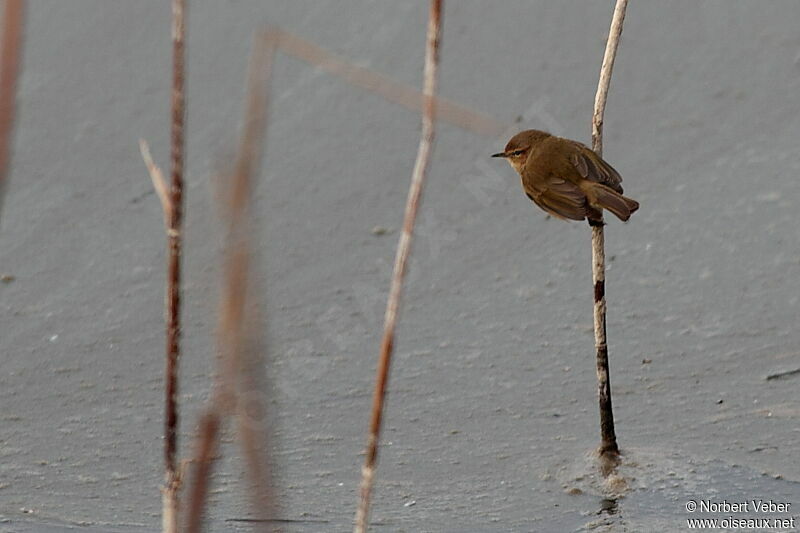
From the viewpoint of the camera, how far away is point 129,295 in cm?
427

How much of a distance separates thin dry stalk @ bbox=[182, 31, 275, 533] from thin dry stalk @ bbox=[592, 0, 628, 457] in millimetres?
1592

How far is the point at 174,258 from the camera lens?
4.87 feet

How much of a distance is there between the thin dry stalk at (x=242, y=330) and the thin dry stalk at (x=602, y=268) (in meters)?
1.59

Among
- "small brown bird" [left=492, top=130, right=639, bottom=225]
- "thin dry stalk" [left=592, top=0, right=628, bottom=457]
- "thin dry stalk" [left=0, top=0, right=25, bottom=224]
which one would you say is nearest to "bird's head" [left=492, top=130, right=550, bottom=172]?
"small brown bird" [left=492, top=130, right=639, bottom=225]

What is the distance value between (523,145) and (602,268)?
2.10 feet

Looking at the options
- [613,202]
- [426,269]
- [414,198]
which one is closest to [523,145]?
[613,202]

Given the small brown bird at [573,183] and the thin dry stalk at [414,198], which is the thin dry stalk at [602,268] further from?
the thin dry stalk at [414,198]

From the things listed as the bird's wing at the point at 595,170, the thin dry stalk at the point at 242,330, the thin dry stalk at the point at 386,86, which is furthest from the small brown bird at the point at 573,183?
the thin dry stalk at the point at 242,330

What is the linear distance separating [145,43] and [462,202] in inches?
66.2

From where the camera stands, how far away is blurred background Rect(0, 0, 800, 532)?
3.19 meters

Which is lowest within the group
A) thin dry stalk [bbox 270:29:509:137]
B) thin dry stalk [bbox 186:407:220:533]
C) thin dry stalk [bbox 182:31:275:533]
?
thin dry stalk [bbox 186:407:220:533]

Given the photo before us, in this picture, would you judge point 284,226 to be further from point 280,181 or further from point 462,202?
point 462,202

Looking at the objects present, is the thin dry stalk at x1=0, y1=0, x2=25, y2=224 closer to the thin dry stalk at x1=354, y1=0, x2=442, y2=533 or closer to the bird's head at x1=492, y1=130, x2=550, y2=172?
the thin dry stalk at x1=354, y1=0, x2=442, y2=533

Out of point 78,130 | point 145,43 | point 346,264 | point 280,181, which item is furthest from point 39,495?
point 145,43
